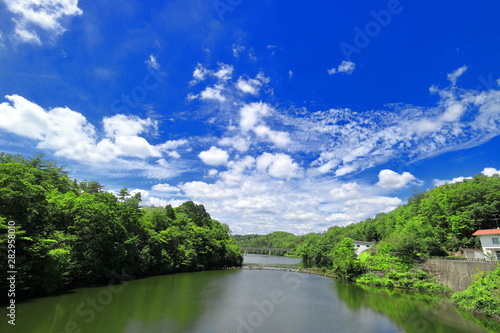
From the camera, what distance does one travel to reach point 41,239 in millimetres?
21594

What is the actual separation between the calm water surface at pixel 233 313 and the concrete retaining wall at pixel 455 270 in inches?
132

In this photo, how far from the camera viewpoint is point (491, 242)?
29.2m

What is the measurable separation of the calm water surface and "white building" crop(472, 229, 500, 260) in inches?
356

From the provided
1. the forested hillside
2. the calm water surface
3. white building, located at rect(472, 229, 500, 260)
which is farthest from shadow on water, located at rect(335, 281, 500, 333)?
white building, located at rect(472, 229, 500, 260)

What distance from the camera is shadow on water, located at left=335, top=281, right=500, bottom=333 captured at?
18297 mm

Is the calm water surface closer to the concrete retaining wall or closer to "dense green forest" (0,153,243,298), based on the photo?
"dense green forest" (0,153,243,298)

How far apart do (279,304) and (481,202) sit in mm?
35275

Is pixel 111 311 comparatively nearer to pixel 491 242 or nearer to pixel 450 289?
pixel 450 289

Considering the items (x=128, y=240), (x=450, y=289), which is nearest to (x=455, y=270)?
(x=450, y=289)

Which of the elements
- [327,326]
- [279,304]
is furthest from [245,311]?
[327,326]

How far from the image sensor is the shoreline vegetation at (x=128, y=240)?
2094cm

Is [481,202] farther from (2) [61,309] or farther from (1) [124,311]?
(2) [61,309]

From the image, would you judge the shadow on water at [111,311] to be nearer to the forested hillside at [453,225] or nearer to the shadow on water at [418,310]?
the shadow on water at [418,310]

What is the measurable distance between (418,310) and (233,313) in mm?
17989
